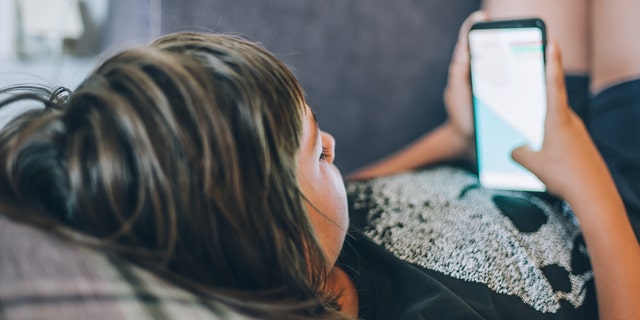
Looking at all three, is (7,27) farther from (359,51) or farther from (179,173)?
(179,173)

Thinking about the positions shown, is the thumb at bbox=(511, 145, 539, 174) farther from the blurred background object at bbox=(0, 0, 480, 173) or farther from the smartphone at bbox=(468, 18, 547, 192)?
the blurred background object at bbox=(0, 0, 480, 173)

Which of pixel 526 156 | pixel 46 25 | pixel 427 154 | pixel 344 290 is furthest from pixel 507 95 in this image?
pixel 46 25

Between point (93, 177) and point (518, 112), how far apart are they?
0.51 m

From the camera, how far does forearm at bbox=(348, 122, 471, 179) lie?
0.84 metres

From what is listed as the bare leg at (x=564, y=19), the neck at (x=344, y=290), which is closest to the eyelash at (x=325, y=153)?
the neck at (x=344, y=290)

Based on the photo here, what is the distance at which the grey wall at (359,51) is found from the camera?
33.0 inches

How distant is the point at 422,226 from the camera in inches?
23.2

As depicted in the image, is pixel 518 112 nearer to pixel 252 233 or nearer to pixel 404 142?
pixel 404 142

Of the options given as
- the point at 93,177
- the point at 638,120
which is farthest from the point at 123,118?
the point at 638,120

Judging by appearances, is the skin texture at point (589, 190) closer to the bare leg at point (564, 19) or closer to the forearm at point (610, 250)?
the forearm at point (610, 250)

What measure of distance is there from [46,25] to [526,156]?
869 millimetres

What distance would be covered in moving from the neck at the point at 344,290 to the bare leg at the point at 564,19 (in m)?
0.51

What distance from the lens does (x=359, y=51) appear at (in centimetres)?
90

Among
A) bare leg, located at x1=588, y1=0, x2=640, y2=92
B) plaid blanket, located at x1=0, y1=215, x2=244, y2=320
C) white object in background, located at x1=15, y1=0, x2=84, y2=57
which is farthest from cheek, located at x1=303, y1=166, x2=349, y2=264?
white object in background, located at x1=15, y1=0, x2=84, y2=57
